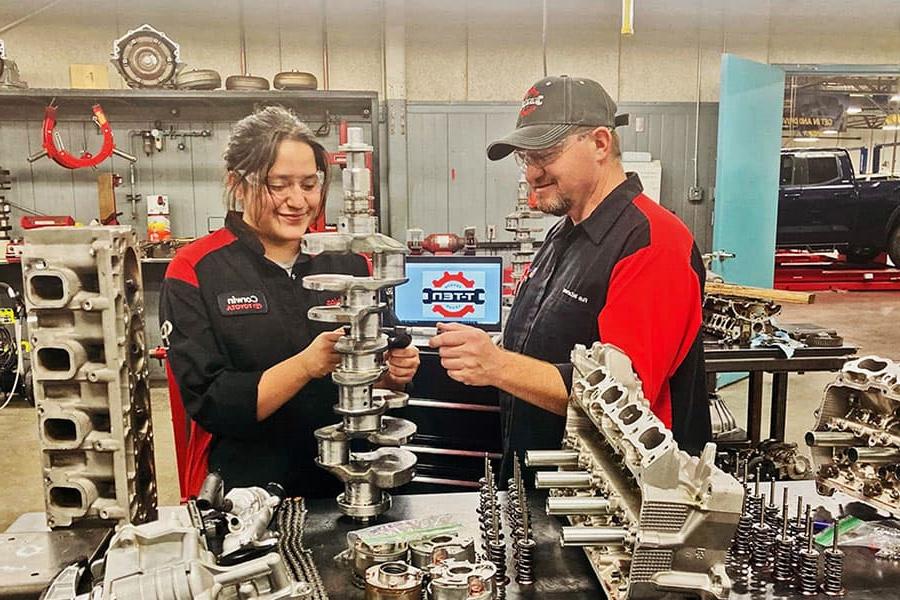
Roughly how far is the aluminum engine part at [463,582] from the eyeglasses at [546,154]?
0.89m

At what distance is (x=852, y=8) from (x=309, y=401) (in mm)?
5697

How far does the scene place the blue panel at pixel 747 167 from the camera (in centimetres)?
474

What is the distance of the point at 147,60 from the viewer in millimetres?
4520

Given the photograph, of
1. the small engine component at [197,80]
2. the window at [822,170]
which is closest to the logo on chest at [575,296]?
the small engine component at [197,80]

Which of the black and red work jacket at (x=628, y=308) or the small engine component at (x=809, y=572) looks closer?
the small engine component at (x=809, y=572)

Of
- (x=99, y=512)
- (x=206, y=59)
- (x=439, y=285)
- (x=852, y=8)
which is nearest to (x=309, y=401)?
(x=99, y=512)

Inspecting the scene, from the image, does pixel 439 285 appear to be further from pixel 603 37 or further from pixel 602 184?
pixel 603 37

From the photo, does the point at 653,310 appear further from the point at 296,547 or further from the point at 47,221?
the point at 47,221

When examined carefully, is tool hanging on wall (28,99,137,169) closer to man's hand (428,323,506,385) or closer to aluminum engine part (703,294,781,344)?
aluminum engine part (703,294,781,344)

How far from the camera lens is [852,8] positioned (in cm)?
556

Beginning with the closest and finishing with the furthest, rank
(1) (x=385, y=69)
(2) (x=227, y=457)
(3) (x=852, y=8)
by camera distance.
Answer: (2) (x=227, y=457)
(1) (x=385, y=69)
(3) (x=852, y=8)

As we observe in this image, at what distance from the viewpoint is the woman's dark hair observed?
1.54 m

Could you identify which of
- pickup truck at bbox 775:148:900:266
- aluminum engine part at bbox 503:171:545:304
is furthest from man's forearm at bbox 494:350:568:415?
pickup truck at bbox 775:148:900:266

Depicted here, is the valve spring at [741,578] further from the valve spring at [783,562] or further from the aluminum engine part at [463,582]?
the aluminum engine part at [463,582]
